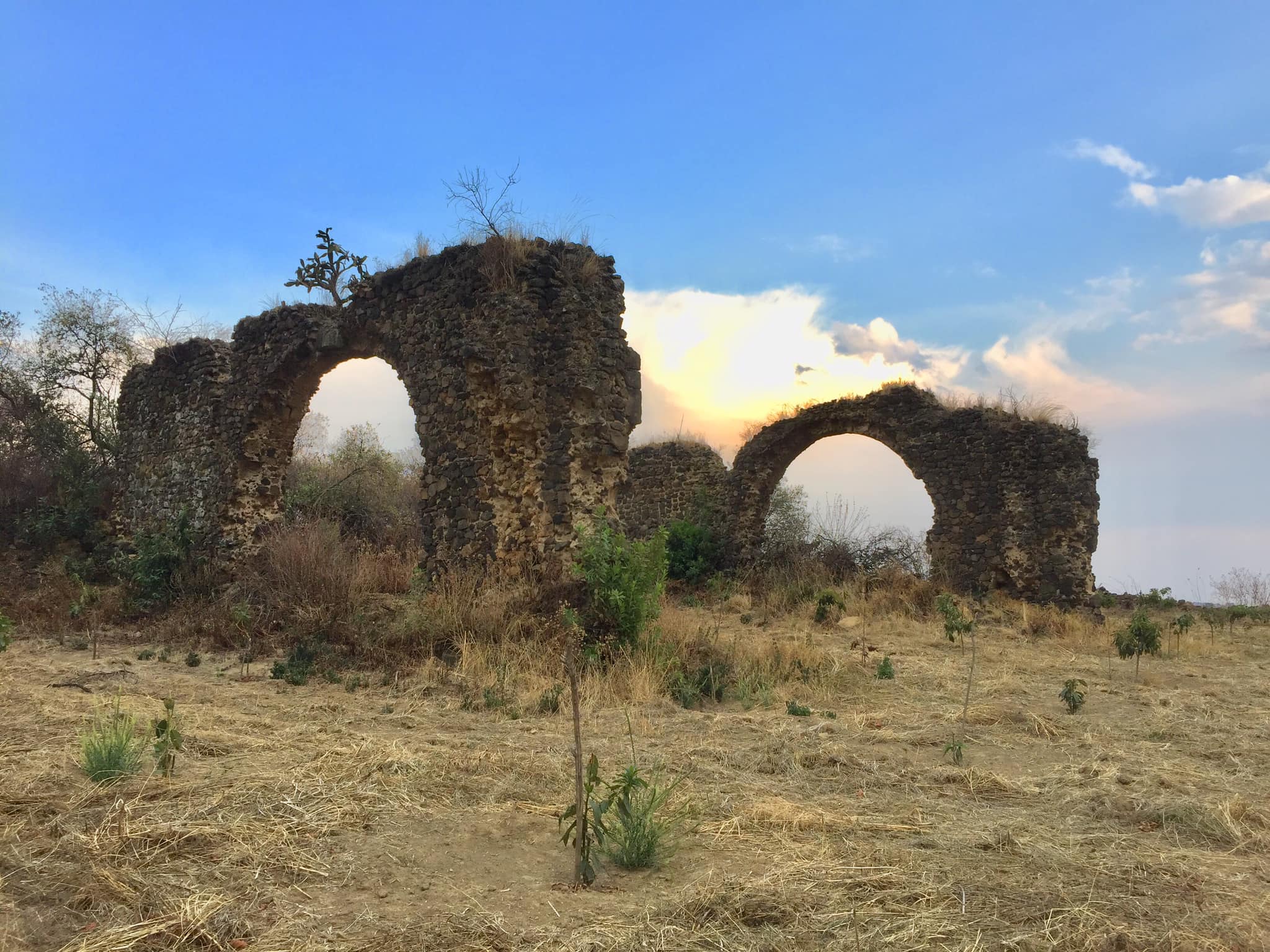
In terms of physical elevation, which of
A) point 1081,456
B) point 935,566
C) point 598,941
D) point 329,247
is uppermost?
point 329,247

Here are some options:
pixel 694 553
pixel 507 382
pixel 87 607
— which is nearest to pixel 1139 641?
pixel 507 382

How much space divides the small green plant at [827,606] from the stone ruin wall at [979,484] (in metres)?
3.39

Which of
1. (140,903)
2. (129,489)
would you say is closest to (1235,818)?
(140,903)

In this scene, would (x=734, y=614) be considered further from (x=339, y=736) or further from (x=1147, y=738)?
(x=339, y=736)

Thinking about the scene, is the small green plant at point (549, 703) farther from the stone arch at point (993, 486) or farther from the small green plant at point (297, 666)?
the stone arch at point (993, 486)

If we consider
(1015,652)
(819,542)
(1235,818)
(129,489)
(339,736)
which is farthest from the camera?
(819,542)

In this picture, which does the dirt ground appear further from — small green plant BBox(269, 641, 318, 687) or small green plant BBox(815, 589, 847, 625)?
small green plant BBox(815, 589, 847, 625)

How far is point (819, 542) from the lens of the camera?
17.2 meters

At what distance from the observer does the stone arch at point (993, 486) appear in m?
14.2

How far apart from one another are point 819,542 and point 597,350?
30.7 feet

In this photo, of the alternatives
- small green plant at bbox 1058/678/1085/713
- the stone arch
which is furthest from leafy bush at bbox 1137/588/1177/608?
small green plant at bbox 1058/678/1085/713

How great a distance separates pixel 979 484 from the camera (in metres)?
15.0

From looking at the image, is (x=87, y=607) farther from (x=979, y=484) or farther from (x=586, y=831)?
(x=979, y=484)

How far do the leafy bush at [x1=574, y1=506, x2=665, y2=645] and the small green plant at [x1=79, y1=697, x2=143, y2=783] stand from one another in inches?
162
